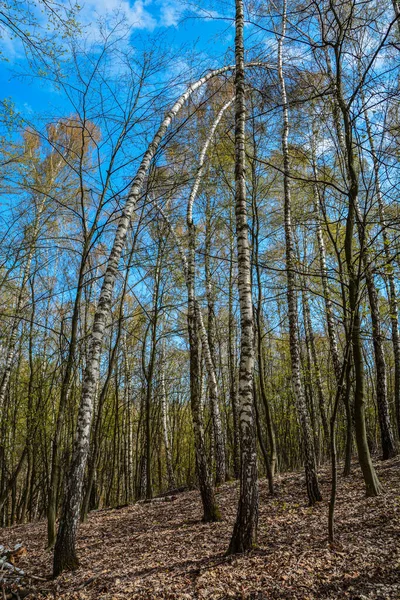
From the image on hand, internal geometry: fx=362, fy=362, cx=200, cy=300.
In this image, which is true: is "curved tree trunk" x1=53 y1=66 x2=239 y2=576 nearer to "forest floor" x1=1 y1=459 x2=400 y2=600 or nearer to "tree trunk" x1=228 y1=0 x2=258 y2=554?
"forest floor" x1=1 y1=459 x2=400 y2=600

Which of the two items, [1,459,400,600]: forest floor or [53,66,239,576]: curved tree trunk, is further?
[53,66,239,576]: curved tree trunk

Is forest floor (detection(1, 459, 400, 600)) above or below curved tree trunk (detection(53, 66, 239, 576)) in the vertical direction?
below

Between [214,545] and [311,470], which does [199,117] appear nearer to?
[311,470]

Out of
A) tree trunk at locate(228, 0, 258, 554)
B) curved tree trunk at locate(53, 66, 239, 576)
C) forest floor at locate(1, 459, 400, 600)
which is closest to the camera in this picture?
forest floor at locate(1, 459, 400, 600)

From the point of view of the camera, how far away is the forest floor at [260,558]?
11.4ft

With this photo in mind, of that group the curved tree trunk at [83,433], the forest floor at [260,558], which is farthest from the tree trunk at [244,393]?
the curved tree trunk at [83,433]

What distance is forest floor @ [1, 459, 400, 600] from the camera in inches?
137

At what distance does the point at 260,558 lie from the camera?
4.16 m

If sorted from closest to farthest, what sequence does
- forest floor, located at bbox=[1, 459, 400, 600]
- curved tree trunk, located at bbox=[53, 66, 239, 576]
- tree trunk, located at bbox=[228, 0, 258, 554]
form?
forest floor, located at bbox=[1, 459, 400, 600] → tree trunk, located at bbox=[228, 0, 258, 554] → curved tree trunk, located at bbox=[53, 66, 239, 576]

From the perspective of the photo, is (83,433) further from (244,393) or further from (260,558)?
(260,558)

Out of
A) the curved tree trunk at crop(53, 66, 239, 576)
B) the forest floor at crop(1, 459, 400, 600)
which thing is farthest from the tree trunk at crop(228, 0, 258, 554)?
the curved tree trunk at crop(53, 66, 239, 576)

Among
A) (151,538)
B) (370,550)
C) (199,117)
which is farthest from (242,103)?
(151,538)

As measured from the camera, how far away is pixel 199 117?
9836 millimetres

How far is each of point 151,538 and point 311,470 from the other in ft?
10.1
